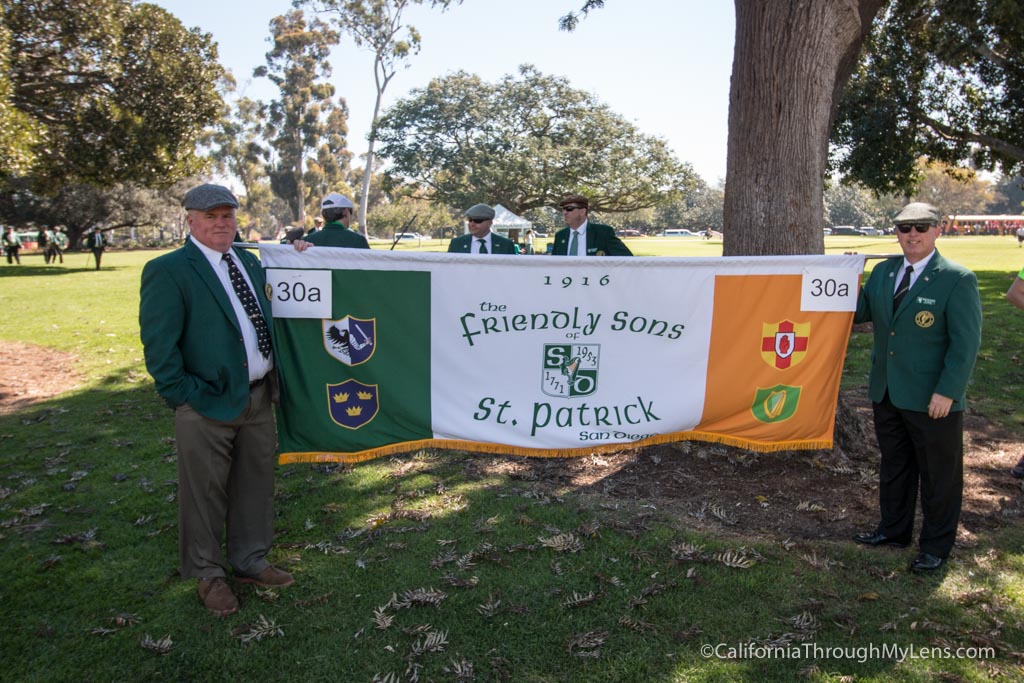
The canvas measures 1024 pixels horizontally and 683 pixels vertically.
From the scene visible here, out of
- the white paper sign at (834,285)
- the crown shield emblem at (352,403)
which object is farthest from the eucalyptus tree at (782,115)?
the crown shield emblem at (352,403)

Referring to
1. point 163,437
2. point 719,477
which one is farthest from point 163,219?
point 719,477

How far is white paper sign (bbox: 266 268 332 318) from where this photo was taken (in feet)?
16.5

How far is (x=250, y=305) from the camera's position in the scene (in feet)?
14.5

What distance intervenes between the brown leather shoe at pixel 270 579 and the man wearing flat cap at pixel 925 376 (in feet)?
12.6

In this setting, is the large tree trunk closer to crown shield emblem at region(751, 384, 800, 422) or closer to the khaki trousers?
crown shield emblem at region(751, 384, 800, 422)

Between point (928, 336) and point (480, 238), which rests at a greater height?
point (480, 238)

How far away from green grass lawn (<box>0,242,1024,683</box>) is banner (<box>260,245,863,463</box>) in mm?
652

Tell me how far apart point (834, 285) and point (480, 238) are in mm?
4069

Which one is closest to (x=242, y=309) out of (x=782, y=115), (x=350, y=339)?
(x=350, y=339)

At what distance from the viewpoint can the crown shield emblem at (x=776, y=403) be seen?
5719mm

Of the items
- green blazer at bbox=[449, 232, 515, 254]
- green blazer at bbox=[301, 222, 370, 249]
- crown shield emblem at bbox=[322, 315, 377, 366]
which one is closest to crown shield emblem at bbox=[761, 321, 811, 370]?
crown shield emblem at bbox=[322, 315, 377, 366]

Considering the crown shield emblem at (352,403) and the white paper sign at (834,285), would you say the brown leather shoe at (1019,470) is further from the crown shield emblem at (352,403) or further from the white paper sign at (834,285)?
the crown shield emblem at (352,403)

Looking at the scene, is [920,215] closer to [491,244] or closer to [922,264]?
[922,264]

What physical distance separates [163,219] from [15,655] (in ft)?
224
